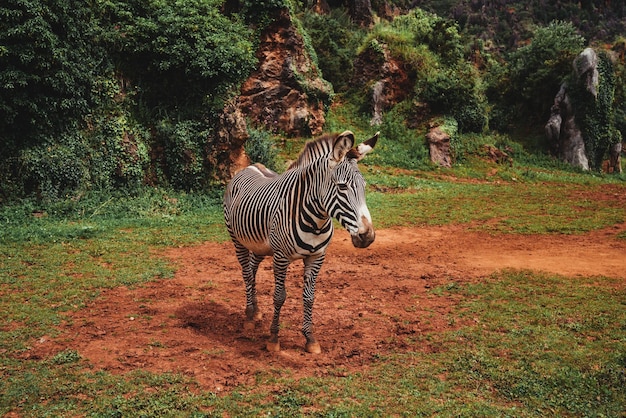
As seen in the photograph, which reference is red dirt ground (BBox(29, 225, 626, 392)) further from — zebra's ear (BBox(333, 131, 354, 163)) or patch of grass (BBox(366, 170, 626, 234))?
zebra's ear (BBox(333, 131, 354, 163))

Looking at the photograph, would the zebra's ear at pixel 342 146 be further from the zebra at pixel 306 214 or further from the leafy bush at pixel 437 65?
the leafy bush at pixel 437 65

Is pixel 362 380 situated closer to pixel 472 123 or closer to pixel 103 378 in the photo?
pixel 103 378

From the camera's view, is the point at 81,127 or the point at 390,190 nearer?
the point at 81,127

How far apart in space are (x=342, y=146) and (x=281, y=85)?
16.9 m

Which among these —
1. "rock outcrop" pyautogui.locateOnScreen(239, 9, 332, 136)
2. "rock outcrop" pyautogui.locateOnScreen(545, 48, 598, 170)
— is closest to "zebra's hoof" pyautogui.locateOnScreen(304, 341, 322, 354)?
"rock outcrop" pyautogui.locateOnScreen(239, 9, 332, 136)

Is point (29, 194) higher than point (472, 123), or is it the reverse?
point (472, 123)

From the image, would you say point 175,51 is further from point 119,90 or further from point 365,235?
point 365,235

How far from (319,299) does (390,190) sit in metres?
11.3

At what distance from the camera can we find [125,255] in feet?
30.0

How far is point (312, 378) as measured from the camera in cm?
474

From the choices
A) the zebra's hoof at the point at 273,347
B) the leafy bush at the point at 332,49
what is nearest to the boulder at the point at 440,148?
the leafy bush at the point at 332,49

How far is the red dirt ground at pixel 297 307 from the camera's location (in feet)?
16.9

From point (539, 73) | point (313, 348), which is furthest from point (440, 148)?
point (313, 348)

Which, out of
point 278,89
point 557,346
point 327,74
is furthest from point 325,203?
point 327,74
